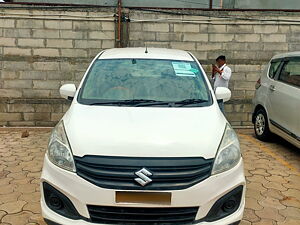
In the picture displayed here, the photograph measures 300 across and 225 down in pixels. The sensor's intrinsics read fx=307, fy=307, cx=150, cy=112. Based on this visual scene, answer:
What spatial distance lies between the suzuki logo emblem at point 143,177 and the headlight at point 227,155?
48 cm

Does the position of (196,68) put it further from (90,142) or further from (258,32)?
(258,32)

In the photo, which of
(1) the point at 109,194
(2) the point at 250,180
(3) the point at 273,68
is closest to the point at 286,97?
(3) the point at 273,68

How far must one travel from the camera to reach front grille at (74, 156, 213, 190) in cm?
207

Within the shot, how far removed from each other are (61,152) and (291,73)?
166 inches

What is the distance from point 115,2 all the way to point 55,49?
2.73m

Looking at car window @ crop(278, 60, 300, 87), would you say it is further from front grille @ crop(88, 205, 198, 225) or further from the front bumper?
front grille @ crop(88, 205, 198, 225)

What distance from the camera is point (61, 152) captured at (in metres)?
2.28

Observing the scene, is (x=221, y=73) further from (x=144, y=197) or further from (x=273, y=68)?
(x=144, y=197)

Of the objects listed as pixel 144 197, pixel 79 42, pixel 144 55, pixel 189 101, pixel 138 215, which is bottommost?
pixel 138 215

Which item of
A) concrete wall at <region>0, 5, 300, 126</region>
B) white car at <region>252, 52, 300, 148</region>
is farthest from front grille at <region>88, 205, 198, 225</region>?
concrete wall at <region>0, 5, 300, 126</region>

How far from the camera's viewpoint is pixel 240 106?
278 inches

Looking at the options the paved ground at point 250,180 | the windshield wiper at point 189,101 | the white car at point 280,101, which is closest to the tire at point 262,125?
the white car at point 280,101

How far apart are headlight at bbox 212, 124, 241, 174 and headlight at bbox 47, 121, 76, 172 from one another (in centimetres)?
103

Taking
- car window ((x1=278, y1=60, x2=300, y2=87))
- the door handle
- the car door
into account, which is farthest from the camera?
the door handle
